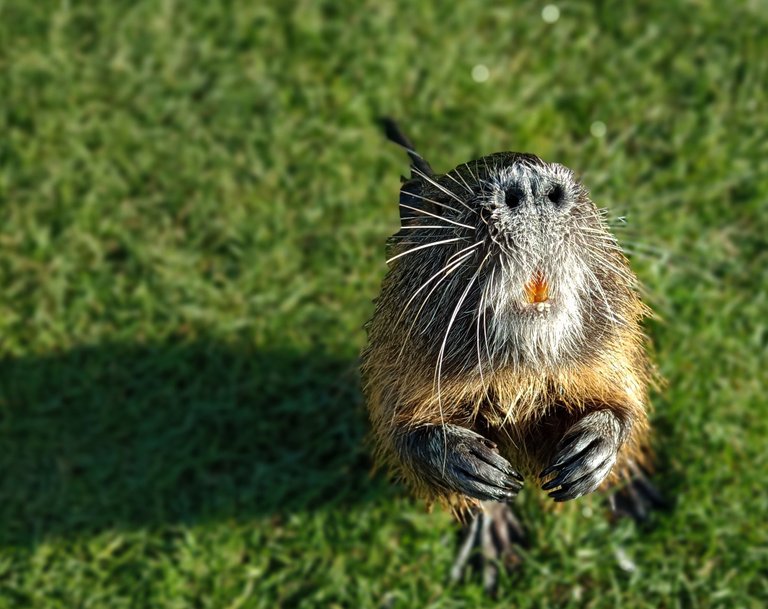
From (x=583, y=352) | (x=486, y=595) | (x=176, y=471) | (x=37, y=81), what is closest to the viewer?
(x=583, y=352)

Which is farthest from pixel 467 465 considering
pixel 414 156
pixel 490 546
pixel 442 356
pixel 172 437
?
pixel 172 437

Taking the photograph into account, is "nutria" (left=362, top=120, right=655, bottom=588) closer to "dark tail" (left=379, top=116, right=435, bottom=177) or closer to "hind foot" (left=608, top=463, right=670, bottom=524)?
"dark tail" (left=379, top=116, right=435, bottom=177)

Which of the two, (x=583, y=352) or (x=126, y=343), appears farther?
(x=126, y=343)

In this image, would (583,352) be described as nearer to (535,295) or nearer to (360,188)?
(535,295)

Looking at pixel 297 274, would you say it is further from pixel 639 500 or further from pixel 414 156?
pixel 639 500

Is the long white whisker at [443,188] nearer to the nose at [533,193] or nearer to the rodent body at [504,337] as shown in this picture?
the rodent body at [504,337]

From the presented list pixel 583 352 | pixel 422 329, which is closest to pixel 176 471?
pixel 422 329
